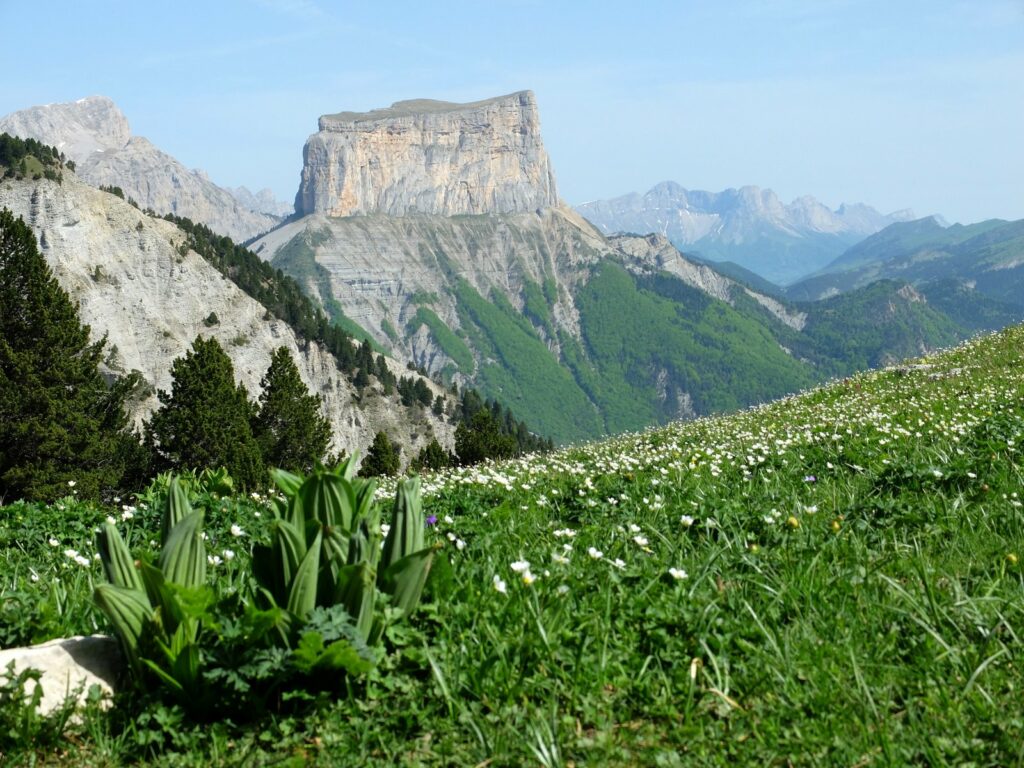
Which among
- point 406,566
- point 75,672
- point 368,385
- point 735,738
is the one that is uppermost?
point 406,566

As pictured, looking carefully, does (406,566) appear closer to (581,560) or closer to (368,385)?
(581,560)

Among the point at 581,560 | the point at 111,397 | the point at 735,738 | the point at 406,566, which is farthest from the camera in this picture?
the point at 111,397

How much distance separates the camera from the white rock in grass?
4.62 meters

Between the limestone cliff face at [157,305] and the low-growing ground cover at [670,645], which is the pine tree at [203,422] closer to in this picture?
the low-growing ground cover at [670,645]

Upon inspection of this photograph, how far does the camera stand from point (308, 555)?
4.58 m

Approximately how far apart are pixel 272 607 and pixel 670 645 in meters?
2.27

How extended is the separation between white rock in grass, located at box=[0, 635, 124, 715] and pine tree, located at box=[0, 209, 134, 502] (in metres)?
42.6

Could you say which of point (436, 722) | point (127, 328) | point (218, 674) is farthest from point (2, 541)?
point (127, 328)

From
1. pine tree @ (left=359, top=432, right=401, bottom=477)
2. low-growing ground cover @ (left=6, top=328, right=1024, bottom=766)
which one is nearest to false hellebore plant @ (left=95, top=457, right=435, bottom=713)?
low-growing ground cover @ (left=6, top=328, right=1024, bottom=766)

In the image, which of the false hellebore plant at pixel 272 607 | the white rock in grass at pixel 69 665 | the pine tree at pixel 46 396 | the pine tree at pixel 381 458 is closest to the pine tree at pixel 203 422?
the pine tree at pixel 46 396

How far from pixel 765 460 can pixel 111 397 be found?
51.2 m

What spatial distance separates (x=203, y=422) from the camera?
51.5 metres

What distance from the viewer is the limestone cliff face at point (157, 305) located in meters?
127

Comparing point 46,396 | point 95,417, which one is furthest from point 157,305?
point 46,396
